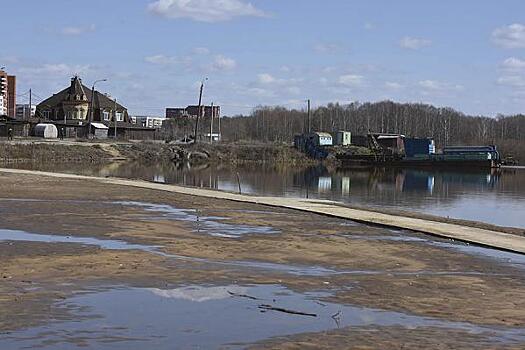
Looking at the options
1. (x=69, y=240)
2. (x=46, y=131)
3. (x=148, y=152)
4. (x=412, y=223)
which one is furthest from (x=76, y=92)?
(x=69, y=240)

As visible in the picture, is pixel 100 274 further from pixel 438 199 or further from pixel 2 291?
pixel 438 199

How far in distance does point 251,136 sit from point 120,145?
3415 inches

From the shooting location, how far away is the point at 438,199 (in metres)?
48.4

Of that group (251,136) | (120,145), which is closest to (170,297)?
(120,145)

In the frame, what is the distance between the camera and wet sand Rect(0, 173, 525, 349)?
33.6 feet

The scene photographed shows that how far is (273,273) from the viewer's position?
50.1 feet

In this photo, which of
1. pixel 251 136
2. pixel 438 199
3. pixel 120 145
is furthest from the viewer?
pixel 251 136

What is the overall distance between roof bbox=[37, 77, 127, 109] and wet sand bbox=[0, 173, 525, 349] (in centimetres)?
10621

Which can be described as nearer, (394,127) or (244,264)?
(244,264)

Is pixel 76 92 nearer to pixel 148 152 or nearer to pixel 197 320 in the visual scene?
pixel 148 152

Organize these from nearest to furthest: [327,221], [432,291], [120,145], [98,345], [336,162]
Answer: [98,345], [432,291], [327,221], [120,145], [336,162]

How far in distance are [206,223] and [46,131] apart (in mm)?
91594

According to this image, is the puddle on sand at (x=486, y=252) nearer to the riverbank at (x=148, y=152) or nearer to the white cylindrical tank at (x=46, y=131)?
the riverbank at (x=148, y=152)

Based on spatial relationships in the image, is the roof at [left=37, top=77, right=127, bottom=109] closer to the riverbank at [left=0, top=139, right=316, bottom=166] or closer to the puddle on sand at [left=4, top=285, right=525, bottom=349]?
the riverbank at [left=0, top=139, right=316, bottom=166]
